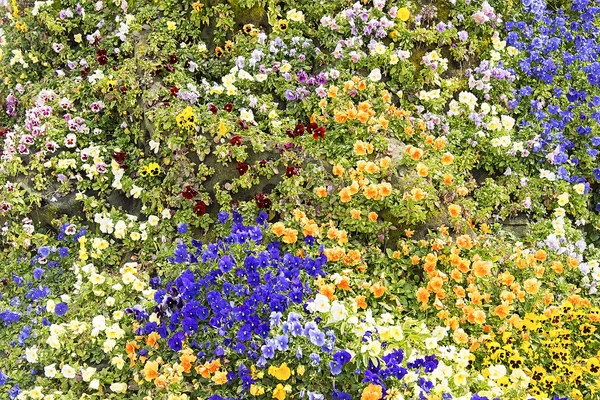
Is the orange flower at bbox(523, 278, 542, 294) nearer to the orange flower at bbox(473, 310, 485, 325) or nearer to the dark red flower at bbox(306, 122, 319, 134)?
the orange flower at bbox(473, 310, 485, 325)

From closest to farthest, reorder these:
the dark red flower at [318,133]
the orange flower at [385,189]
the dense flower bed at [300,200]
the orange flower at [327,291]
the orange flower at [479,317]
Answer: the dense flower bed at [300,200] → the orange flower at [327,291] → the orange flower at [479,317] → the orange flower at [385,189] → the dark red flower at [318,133]

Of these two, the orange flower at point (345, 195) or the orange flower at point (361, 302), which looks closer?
the orange flower at point (361, 302)

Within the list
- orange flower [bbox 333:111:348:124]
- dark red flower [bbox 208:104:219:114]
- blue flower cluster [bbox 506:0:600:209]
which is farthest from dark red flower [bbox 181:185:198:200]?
blue flower cluster [bbox 506:0:600:209]

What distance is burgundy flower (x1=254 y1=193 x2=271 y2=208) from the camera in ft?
17.6

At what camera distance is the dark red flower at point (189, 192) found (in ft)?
18.1

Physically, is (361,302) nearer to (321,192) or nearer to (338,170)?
(321,192)

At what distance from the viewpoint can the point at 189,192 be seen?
551 cm

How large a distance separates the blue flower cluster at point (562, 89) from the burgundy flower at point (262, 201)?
2.99 meters

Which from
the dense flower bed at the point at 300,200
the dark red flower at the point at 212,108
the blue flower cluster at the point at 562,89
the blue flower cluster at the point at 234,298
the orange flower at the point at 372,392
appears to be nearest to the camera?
the orange flower at the point at 372,392

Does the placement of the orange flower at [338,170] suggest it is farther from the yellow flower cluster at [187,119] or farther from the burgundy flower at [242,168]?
the yellow flower cluster at [187,119]

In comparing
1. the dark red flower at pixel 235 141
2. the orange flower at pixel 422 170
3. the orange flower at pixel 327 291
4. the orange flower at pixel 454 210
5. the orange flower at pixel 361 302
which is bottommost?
the orange flower at pixel 361 302

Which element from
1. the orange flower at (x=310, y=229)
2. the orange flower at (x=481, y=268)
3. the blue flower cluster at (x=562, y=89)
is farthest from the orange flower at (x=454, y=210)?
the blue flower cluster at (x=562, y=89)

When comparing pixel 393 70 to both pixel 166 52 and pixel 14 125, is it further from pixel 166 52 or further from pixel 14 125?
pixel 14 125

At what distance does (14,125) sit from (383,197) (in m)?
4.64
